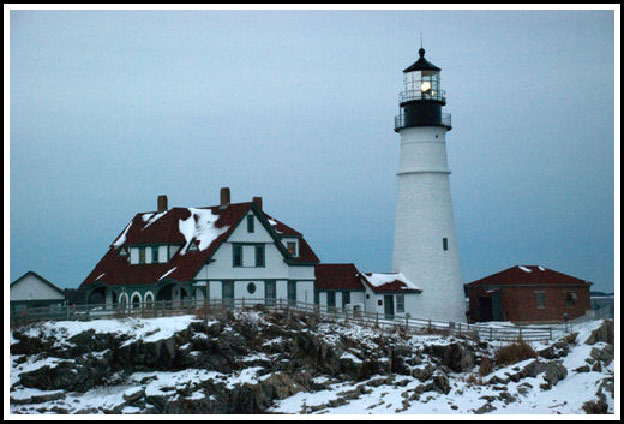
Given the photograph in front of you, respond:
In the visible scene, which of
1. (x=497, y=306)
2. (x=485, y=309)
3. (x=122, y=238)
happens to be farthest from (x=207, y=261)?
(x=485, y=309)

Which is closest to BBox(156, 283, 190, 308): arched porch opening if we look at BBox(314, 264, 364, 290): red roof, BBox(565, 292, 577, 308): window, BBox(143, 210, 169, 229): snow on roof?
BBox(143, 210, 169, 229): snow on roof

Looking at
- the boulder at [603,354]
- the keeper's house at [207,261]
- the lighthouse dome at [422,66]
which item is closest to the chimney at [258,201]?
the keeper's house at [207,261]

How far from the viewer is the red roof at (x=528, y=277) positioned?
6075 cm

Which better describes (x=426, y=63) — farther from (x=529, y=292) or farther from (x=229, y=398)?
(x=229, y=398)

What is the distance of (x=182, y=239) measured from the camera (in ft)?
185

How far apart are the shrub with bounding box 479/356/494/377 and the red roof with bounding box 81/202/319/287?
12172 millimetres

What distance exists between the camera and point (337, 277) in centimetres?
6084

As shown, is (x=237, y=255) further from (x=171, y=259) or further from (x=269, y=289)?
(x=171, y=259)

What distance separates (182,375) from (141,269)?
15.2m

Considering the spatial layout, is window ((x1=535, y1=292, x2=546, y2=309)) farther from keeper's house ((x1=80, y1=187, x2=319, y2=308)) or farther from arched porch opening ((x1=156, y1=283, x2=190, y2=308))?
arched porch opening ((x1=156, y1=283, x2=190, y2=308))

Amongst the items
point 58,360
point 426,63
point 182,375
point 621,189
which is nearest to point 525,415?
point 621,189

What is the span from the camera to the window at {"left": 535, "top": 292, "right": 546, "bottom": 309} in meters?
60.5

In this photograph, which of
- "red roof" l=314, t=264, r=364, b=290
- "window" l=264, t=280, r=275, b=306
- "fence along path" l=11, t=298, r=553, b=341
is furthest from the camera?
"red roof" l=314, t=264, r=364, b=290

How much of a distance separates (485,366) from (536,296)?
45.3 ft
